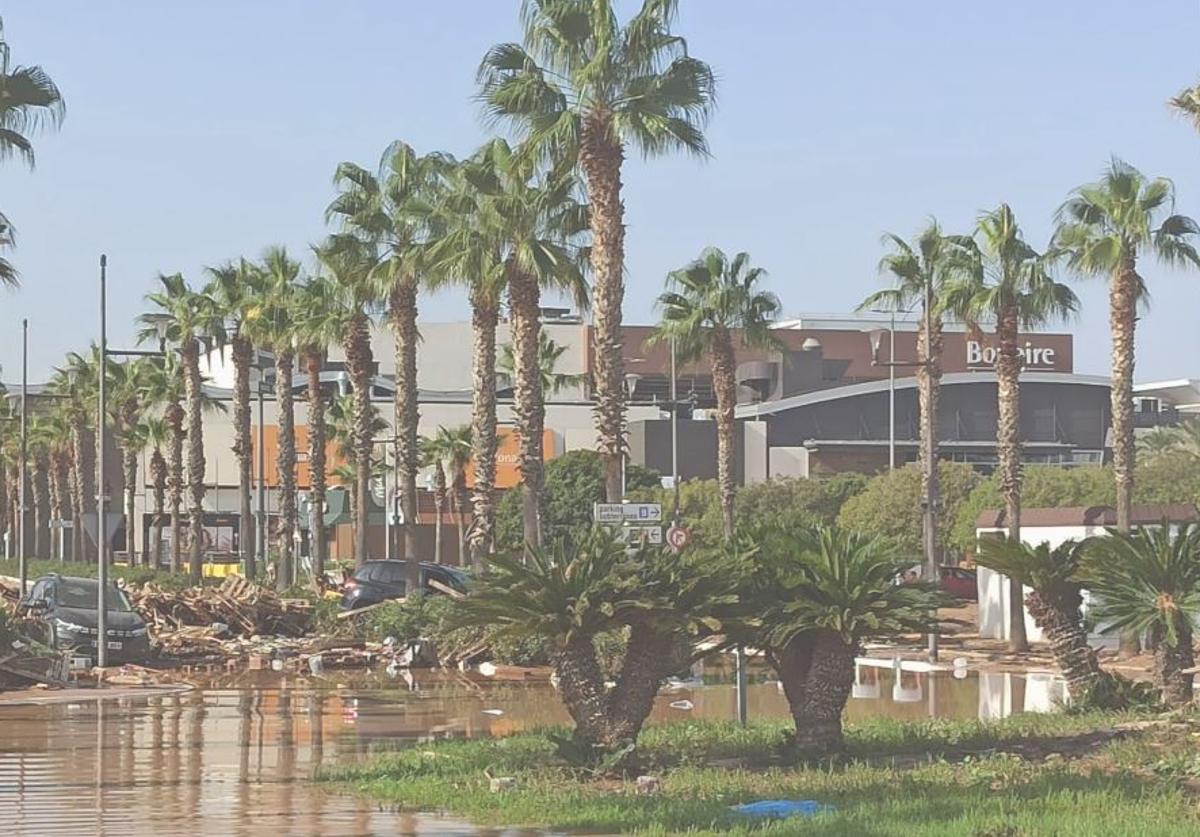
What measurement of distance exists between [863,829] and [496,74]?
2355 centimetres

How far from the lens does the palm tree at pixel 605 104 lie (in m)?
33.2

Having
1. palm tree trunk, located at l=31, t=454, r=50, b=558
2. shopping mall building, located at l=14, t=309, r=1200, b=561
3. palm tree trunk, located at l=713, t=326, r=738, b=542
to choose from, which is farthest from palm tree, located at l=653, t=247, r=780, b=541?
palm tree trunk, located at l=31, t=454, r=50, b=558

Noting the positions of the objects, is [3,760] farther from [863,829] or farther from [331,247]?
[331,247]

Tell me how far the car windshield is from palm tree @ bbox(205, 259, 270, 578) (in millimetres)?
19611

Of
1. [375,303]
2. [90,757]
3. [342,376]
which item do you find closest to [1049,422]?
[342,376]

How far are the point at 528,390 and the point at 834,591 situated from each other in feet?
70.0

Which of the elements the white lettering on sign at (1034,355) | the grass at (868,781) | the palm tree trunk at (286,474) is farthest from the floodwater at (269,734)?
the white lettering on sign at (1034,355)

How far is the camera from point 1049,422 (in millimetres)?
118312

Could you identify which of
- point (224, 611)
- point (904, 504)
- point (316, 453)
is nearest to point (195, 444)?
point (316, 453)

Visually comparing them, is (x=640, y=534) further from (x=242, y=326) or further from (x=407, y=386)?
(x=242, y=326)

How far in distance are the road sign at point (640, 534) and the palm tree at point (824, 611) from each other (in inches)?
59.6

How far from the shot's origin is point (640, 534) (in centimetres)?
2153

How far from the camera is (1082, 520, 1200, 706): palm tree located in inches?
820

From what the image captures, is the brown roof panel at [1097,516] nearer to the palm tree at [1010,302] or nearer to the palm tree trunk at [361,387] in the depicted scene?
the palm tree at [1010,302]
